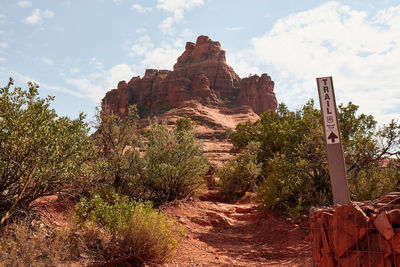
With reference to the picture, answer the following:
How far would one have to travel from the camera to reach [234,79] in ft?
298

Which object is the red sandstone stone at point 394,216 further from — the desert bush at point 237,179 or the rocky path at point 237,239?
the desert bush at point 237,179

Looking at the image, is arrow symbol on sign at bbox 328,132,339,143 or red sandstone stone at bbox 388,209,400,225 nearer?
red sandstone stone at bbox 388,209,400,225

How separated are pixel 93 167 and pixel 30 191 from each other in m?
1.42

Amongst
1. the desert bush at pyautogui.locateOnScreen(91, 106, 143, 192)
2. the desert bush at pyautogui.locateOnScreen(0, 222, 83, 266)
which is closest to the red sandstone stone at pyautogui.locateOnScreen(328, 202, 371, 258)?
the desert bush at pyautogui.locateOnScreen(0, 222, 83, 266)

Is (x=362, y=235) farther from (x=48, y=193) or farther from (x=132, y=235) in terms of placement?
(x=48, y=193)

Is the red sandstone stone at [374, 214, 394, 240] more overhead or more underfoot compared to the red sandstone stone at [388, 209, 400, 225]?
more underfoot

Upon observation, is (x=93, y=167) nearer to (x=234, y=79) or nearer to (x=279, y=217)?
(x=279, y=217)

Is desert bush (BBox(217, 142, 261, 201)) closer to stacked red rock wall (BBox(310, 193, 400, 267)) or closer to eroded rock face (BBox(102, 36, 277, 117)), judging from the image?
Result: stacked red rock wall (BBox(310, 193, 400, 267))

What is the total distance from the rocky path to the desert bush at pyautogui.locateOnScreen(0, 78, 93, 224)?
2921mm

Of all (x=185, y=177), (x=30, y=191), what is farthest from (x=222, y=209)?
(x=30, y=191)

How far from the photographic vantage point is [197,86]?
263ft

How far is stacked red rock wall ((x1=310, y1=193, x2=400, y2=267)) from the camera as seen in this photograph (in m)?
2.55

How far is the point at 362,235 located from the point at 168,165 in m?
7.05

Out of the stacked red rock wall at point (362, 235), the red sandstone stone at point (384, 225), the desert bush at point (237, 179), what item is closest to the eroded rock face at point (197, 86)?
the desert bush at point (237, 179)
